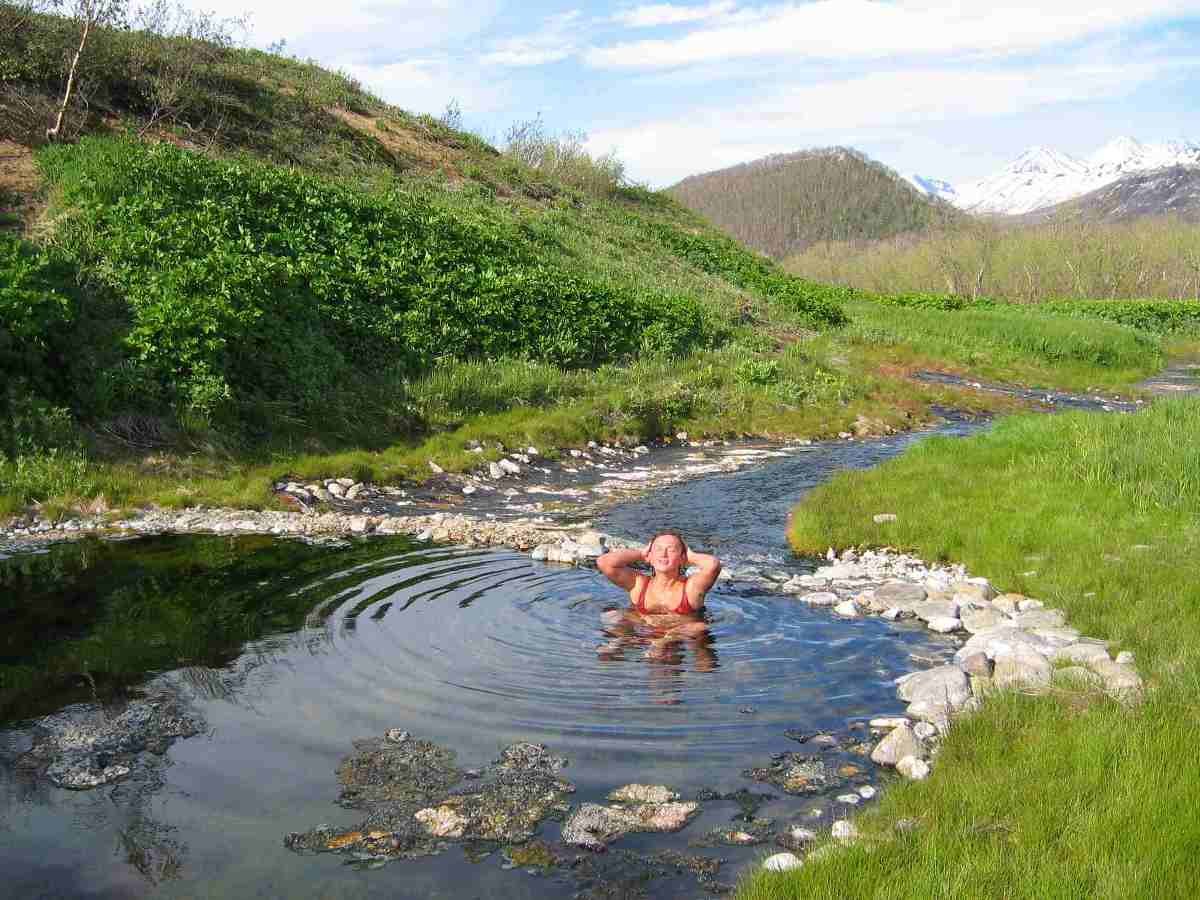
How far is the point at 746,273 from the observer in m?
36.7

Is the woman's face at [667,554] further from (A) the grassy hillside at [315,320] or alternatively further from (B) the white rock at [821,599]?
(A) the grassy hillside at [315,320]

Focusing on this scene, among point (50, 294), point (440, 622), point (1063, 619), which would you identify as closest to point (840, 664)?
point (1063, 619)

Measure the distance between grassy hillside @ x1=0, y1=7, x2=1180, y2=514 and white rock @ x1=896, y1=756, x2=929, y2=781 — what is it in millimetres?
8698

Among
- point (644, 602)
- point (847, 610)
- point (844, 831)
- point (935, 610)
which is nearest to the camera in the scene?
point (844, 831)

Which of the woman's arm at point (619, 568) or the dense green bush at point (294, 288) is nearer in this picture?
the woman's arm at point (619, 568)

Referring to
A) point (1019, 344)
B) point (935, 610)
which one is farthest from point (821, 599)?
point (1019, 344)

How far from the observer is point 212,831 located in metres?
4.58

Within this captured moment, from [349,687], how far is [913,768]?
3.47 meters

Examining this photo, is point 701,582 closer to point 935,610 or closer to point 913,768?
point 935,610

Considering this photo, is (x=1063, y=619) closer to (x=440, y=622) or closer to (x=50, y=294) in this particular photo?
(x=440, y=622)

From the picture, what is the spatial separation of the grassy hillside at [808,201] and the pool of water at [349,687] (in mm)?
118321

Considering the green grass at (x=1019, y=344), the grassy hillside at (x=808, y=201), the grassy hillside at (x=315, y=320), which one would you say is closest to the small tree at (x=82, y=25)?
the grassy hillside at (x=315, y=320)

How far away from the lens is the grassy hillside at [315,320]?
12.3 metres

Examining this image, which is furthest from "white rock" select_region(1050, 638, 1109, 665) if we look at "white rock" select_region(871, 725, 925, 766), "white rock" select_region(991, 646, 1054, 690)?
"white rock" select_region(871, 725, 925, 766)
